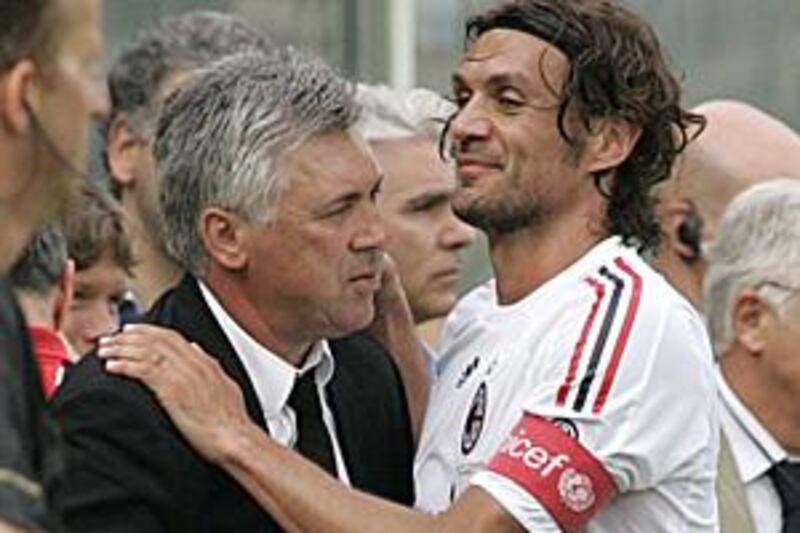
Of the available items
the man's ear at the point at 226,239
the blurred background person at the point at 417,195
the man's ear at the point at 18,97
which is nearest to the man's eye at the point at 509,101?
the man's ear at the point at 226,239

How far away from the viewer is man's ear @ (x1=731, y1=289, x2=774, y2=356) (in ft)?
19.0

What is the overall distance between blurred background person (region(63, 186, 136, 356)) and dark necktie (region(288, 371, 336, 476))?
1.22 m

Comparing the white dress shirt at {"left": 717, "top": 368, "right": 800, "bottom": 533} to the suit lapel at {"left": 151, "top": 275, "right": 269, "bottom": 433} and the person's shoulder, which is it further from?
the person's shoulder

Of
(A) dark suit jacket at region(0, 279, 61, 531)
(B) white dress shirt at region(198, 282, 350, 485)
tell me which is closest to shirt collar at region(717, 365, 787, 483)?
(B) white dress shirt at region(198, 282, 350, 485)

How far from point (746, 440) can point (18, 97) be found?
9.17 ft

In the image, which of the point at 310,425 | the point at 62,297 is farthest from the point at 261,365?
the point at 62,297

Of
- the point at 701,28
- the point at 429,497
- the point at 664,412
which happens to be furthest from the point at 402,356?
the point at 701,28

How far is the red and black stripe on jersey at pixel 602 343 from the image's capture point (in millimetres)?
4715

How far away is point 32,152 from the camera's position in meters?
3.09

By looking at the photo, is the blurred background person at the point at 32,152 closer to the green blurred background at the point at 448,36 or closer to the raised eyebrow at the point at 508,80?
the raised eyebrow at the point at 508,80

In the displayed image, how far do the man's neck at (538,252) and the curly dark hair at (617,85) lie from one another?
0.19 feet

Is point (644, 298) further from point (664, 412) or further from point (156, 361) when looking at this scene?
point (156, 361)

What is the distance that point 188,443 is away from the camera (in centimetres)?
463

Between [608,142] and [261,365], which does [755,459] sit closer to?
[608,142]
